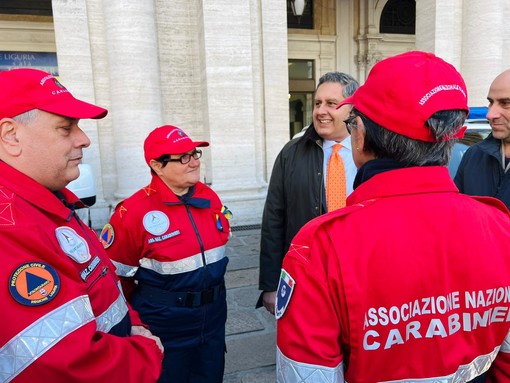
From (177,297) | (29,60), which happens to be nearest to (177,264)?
(177,297)

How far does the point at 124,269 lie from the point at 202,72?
5650 millimetres

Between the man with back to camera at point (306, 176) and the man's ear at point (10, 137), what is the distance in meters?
1.73

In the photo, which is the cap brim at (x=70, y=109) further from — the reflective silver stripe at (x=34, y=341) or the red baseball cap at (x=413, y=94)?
the red baseball cap at (x=413, y=94)

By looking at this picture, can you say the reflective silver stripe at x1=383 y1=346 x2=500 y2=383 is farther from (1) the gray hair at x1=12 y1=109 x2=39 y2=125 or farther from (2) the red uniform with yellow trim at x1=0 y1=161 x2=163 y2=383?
(1) the gray hair at x1=12 y1=109 x2=39 y2=125

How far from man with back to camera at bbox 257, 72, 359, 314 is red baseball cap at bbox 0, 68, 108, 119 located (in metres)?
1.58

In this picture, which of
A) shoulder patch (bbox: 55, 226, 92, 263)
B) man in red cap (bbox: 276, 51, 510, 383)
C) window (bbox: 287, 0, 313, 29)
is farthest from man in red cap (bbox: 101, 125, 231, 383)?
window (bbox: 287, 0, 313, 29)

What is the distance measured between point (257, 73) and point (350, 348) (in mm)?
6898

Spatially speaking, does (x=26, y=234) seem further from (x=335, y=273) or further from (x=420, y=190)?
(x=420, y=190)

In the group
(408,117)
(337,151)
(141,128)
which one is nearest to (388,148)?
(408,117)

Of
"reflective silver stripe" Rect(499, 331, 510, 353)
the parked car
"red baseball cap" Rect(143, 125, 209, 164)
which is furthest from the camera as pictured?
the parked car

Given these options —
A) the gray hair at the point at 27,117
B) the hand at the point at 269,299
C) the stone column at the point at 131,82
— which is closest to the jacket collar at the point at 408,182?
the gray hair at the point at 27,117

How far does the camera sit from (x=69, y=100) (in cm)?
130

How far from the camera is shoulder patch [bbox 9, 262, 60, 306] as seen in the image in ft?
3.35

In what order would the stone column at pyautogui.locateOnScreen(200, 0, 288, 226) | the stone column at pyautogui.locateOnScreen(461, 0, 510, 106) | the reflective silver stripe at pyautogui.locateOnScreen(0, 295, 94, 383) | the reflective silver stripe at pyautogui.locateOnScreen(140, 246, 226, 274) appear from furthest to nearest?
the stone column at pyautogui.locateOnScreen(461, 0, 510, 106) → the stone column at pyautogui.locateOnScreen(200, 0, 288, 226) → the reflective silver stripe at pyautogui.locateOnScreen(140, 246, 226, 274) → the reflective silver stripe at pyautogui.locateOnScreen(0, 295, 94, 383)
